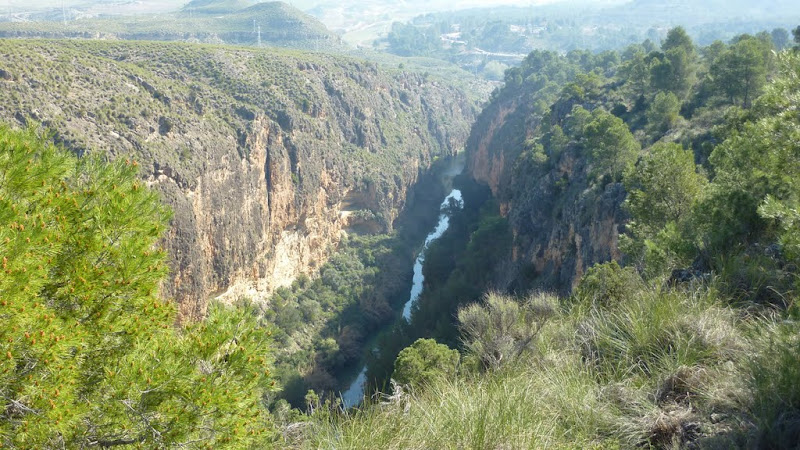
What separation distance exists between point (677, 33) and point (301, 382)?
33938 millimetres

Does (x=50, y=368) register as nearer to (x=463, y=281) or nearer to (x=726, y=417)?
(x=726, y=417)

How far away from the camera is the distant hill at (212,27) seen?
71.6m

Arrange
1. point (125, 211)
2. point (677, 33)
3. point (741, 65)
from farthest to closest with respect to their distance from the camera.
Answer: point (677, 33)
point (741, 65)
point (125, 211)

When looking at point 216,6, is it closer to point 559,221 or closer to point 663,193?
point 559,221

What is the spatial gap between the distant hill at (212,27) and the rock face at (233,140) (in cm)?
2517

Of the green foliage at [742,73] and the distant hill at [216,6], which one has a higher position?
the distant hill at [216,6]

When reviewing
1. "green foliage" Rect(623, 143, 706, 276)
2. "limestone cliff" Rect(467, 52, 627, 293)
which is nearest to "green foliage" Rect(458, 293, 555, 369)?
"green foliage" Rect(623, 143, 706, 276)

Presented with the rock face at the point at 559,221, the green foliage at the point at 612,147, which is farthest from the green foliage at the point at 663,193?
the green foliage at the point at 612,147

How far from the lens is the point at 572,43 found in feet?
532

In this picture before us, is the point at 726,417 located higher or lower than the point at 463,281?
higher

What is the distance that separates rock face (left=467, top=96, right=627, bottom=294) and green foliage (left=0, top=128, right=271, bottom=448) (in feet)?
58.3

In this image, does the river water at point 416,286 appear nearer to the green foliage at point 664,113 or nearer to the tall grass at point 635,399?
the green foliage at point 664,113

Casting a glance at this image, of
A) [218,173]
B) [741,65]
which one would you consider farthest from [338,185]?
[741,65]

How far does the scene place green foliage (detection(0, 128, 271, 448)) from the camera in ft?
15.3
